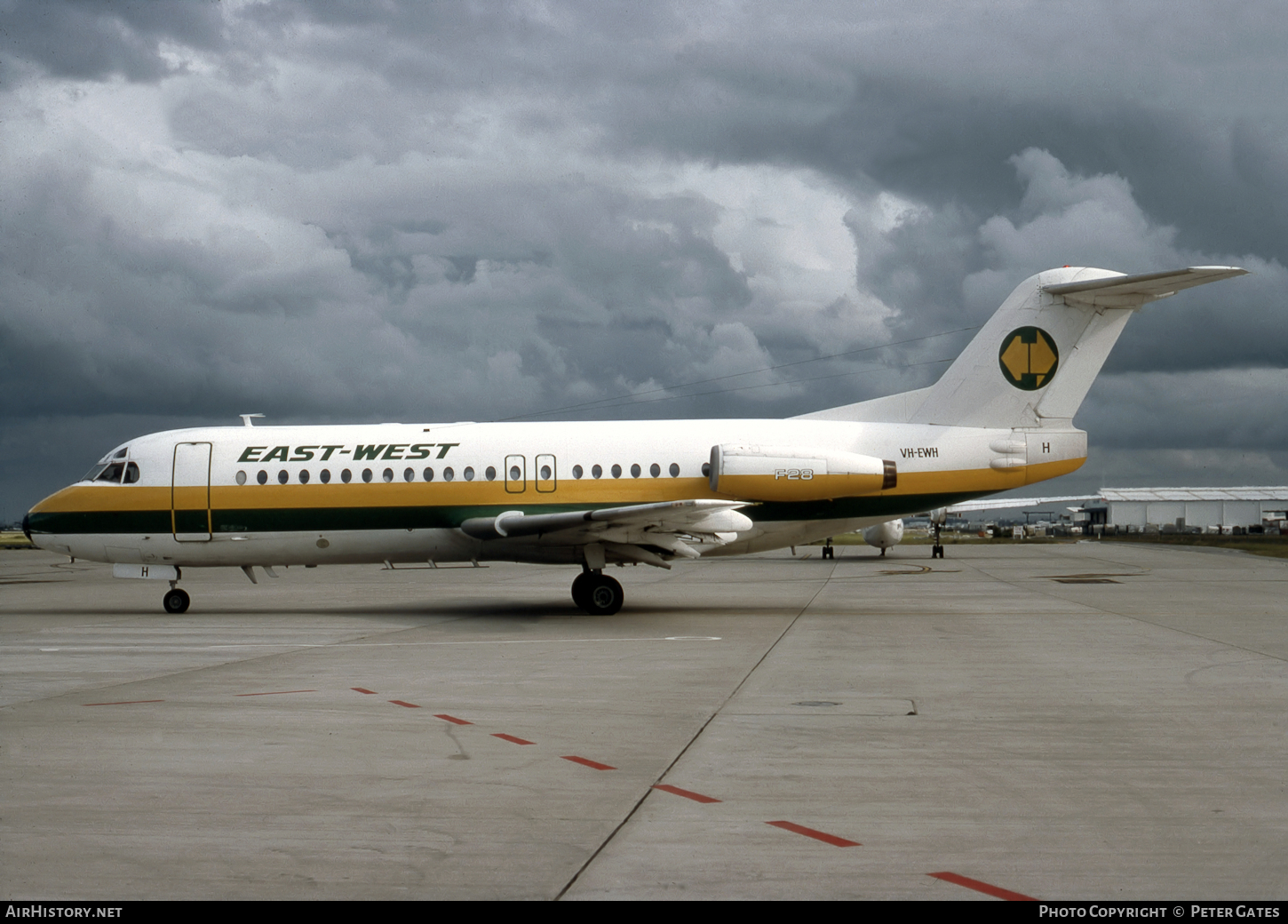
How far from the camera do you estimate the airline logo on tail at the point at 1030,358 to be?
2169 centimetres

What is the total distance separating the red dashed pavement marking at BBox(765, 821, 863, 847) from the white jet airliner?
1438cm

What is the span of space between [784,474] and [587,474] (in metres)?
3.91

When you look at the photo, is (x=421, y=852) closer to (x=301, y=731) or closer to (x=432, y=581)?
(x=301, y=731)

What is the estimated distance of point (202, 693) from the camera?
11.5m

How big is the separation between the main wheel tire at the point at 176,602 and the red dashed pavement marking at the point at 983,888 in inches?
813

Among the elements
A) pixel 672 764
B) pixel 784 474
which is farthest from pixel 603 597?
pixel 672 764

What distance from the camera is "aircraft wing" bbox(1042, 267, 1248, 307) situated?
64.1 ft

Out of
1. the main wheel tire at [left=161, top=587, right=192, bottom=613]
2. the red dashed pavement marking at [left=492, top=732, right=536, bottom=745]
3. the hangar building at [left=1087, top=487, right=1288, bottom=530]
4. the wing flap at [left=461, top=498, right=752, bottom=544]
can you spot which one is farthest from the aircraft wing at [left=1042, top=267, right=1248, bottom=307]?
the hangar building at [left=1087, top=487, right=1288, bottom=530]

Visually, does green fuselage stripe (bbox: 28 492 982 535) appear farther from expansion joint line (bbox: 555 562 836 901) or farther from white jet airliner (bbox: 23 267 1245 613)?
expansion joint line (bbox: 555 562 836 901)

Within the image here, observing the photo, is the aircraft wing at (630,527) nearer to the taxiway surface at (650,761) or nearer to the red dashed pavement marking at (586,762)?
the taxiway surface at (650,761)

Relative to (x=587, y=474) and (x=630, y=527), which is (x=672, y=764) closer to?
(x=630, y=527)

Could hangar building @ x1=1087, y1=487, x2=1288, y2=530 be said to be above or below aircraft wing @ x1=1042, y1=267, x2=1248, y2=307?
below

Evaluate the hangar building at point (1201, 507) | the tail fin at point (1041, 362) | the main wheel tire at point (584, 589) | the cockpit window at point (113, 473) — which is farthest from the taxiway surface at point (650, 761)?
the hangar building at point (1201, 507)

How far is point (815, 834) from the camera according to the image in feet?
19.9
